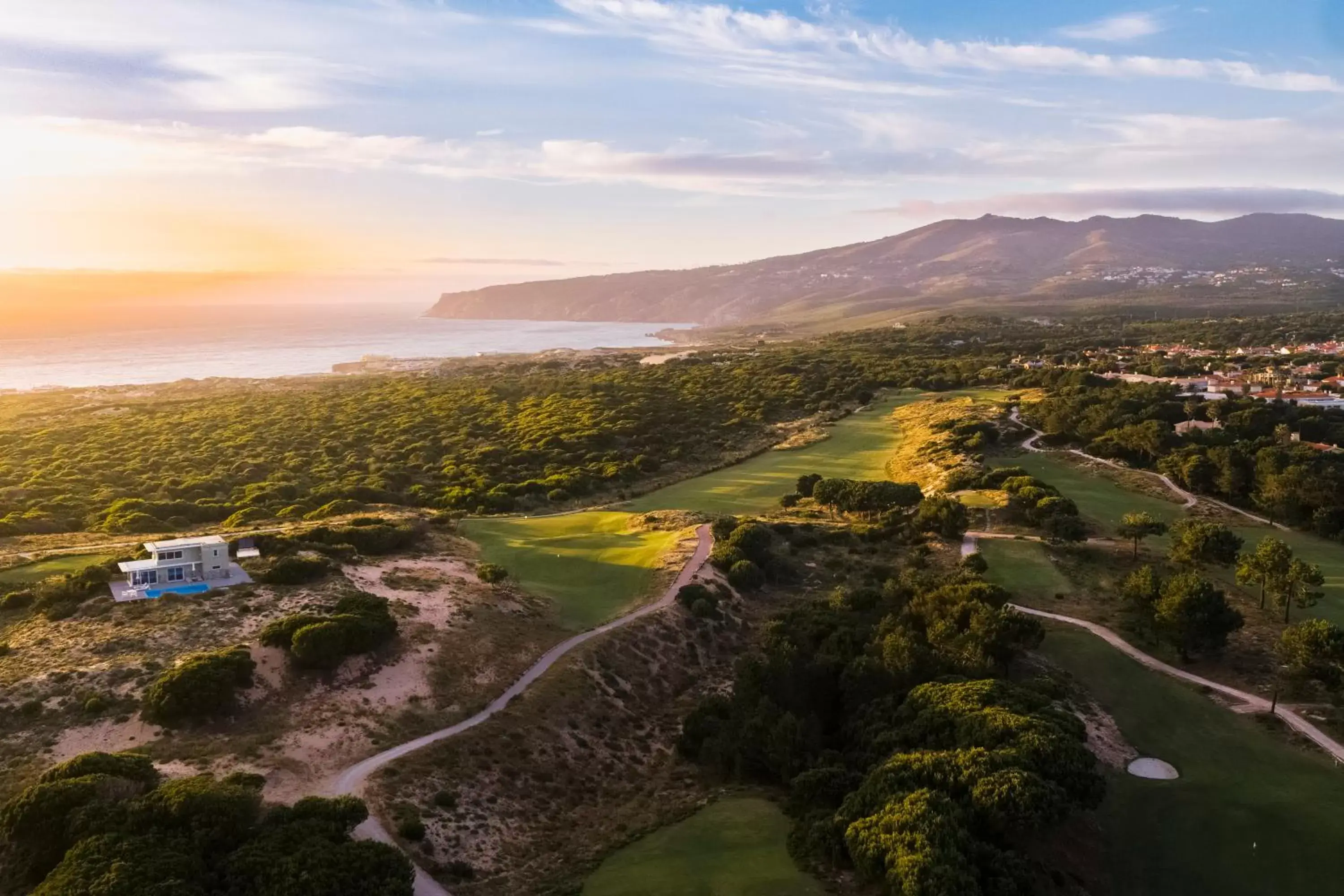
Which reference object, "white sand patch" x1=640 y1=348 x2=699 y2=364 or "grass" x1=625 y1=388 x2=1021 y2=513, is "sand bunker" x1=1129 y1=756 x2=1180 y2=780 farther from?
"white sand patch" x1=640 y1=348 x2=699 y2=364

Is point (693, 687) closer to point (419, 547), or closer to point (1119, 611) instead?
point (419, 547)

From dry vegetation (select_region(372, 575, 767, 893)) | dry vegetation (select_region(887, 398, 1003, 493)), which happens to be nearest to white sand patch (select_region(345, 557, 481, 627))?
dry vegetation (select_region(372, 575, 767, 893))

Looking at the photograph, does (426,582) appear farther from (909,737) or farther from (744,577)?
(909,737)

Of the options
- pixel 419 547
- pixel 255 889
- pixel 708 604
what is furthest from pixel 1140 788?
pixel 419 547

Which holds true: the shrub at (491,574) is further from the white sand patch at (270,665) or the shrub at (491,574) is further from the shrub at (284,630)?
the white sand patch at (270,665)

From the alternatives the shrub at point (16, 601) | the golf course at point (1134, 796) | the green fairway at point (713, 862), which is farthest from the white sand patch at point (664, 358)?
the green fairway at point (713, 862)
